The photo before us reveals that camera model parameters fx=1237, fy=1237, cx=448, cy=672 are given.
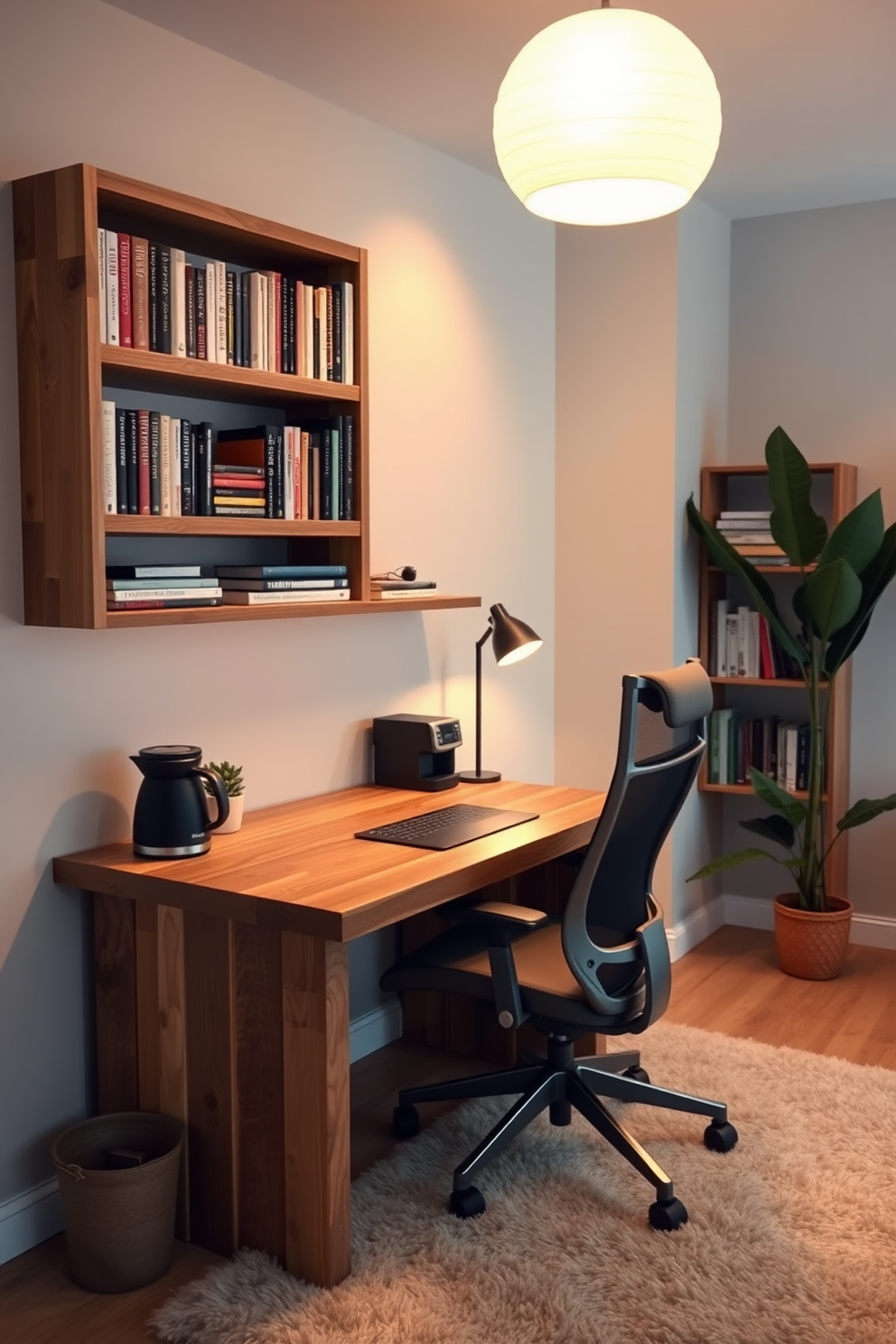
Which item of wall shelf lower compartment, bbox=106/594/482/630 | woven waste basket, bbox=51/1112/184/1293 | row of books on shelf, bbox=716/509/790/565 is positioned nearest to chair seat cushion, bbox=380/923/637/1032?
woven waste basket, bbox=51/1112/184/1293

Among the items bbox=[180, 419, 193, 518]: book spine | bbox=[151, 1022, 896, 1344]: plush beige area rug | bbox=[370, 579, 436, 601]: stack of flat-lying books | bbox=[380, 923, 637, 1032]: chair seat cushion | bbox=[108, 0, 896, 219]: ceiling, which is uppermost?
bbox=[108, 0, 896, 219]: ceiling

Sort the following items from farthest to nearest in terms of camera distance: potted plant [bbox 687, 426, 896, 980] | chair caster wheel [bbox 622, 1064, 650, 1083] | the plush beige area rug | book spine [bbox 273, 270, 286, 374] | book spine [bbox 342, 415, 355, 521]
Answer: potted plant [bbox 687, 426, 896, 980] → chair caster wheel [bbox 622, 1064, 650, 1083] → book spine [bbox 342, 415, 355, 521] → book spine [bbox 273, 270, 286, 374] → the plush beige area rug

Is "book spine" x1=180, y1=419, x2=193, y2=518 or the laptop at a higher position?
"book spine" x1=180, y1=419, x2=193, y2=518

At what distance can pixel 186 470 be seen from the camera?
8.57 ft

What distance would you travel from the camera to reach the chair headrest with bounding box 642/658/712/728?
2.42m

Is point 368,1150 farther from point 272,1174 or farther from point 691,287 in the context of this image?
point 691,287

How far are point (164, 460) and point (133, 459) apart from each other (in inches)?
3.5

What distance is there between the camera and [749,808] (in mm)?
4680

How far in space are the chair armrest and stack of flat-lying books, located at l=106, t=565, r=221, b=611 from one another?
0.85 metres

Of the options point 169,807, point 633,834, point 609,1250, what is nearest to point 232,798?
point 169,807

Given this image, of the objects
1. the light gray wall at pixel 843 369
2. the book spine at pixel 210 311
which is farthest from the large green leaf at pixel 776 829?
the book spine at pixel 210 311

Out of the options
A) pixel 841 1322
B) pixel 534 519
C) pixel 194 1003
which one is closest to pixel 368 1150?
pixel 194 1003

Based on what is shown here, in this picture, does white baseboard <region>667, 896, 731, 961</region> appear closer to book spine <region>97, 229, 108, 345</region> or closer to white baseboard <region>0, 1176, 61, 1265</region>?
white baseboard <region>0, 1176, 61, 1265</region>

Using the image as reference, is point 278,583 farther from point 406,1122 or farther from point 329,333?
point 406,1122
